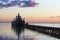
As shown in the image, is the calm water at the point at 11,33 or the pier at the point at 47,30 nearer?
the pier at the point at 47,30

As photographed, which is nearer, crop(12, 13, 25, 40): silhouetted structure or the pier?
the pier

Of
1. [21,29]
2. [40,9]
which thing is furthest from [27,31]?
[40,9]

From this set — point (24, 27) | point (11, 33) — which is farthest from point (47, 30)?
point (11, 33)

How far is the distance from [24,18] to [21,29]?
18 centimetres

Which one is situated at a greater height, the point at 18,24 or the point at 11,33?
the point at 18,24

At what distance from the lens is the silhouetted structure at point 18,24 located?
367 centimetres

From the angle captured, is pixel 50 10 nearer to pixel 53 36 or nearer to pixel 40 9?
pixel 40 9

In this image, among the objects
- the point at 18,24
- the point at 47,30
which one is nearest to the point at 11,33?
the point at 18,24

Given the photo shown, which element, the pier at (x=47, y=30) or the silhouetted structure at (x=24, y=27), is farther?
the silhouetted structure at (x=24, y=27)

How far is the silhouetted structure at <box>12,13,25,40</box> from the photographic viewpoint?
144 inches

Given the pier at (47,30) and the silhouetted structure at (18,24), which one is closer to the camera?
the pier at (47,30)

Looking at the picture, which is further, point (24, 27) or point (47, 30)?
point (24, 27)

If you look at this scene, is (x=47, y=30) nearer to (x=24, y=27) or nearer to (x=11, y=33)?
(x=24, y=27)

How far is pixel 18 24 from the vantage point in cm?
374
